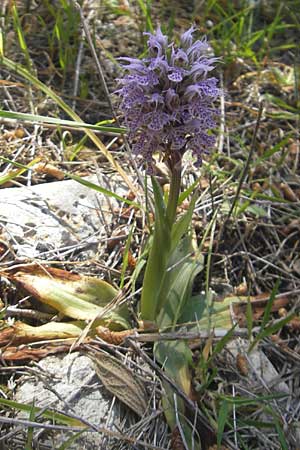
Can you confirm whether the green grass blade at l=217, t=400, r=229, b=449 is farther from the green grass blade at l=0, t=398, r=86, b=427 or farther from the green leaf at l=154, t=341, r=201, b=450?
the green grass blade at l=0, t=398, r=86, b=427

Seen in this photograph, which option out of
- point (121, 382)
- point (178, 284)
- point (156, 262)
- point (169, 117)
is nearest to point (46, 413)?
point (121, 382)

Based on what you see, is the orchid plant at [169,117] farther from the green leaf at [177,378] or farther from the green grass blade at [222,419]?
the green grass blade at [222,419]

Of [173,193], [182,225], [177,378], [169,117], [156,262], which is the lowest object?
[177,378]

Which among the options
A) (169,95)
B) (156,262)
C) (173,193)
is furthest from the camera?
(156,262)

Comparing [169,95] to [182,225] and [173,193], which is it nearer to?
[173,193]

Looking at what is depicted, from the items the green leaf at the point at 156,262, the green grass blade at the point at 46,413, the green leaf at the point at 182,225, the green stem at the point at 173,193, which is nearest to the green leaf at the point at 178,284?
the green leaf at the point at 156,262

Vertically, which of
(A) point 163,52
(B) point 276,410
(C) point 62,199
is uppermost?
(A) point 163,52

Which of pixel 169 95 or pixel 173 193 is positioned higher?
pixel 169 95

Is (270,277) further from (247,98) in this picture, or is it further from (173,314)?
(247,98)

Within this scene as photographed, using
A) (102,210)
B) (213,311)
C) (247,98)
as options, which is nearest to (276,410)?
(213,311)
